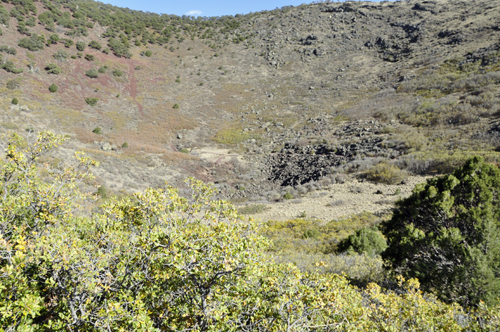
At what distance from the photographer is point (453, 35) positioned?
177ft

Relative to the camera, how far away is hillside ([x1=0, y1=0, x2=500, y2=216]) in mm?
27422

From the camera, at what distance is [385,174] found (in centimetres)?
2317

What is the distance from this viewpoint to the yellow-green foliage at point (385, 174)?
22.6 m

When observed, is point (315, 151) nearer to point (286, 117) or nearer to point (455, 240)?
point (286, 117)

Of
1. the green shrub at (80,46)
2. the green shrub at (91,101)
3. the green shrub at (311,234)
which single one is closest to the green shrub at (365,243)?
the green shrub at (311,234)

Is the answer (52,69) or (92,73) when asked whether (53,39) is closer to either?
(92,73)

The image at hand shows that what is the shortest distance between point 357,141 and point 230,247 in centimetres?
3370

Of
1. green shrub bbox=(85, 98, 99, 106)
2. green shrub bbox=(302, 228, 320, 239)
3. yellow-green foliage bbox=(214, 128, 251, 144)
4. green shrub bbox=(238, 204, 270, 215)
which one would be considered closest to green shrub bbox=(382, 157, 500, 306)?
green shrub bbox=(302, 228, 320, 239)

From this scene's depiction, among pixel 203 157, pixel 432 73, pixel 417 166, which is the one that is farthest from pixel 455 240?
pixel 432 73

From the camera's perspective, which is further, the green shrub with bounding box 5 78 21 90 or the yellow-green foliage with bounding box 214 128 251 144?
the yellow-green foliage with bounding box 214 128 251 144

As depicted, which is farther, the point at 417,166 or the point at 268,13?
the point at 268,13

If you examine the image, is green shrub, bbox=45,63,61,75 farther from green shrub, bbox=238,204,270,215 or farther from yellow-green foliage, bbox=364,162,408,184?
yellow-green foliage, bbox=364,162,408,184

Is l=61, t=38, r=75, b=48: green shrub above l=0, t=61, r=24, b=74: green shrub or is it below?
above

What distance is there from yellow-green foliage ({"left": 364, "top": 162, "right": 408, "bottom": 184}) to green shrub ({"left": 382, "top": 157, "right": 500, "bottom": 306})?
1486 cm
